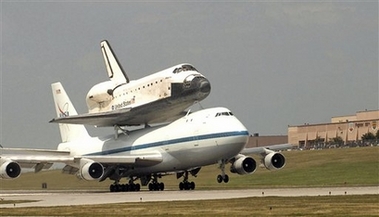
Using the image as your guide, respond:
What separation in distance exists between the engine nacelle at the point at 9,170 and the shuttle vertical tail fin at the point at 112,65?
15.4m

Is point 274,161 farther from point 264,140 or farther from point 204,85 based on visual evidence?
point 264,140

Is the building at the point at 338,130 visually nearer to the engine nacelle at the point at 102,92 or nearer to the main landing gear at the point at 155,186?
the engine nacelle at the point at 102,92

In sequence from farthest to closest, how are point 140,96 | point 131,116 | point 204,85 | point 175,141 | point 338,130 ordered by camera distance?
point 338,130 < point 131,116 < point 140,96 < point 204,85 < point 175,141

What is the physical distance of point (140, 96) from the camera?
7538cm

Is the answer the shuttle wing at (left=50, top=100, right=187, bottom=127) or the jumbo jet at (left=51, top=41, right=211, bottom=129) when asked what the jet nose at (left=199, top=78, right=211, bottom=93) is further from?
the shuttle wing at (left=50, top=100, right=187, bottom=127)

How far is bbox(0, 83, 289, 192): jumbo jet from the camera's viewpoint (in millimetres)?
64312

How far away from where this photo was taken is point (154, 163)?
7050 cm

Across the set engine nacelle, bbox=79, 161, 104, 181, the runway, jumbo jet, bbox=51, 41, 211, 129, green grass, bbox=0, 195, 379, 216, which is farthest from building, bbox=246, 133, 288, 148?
green grass, bbox=0, 195, 379, 216

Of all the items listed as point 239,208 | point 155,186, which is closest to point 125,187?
point 155,186

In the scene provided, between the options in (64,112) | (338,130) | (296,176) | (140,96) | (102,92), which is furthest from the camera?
(338,130)

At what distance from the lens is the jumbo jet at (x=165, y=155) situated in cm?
6431

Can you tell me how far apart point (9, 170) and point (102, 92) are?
14.1 m

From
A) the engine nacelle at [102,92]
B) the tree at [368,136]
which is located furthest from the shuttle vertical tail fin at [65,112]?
the tree at [368,136]

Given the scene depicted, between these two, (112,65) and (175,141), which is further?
(112,65)
